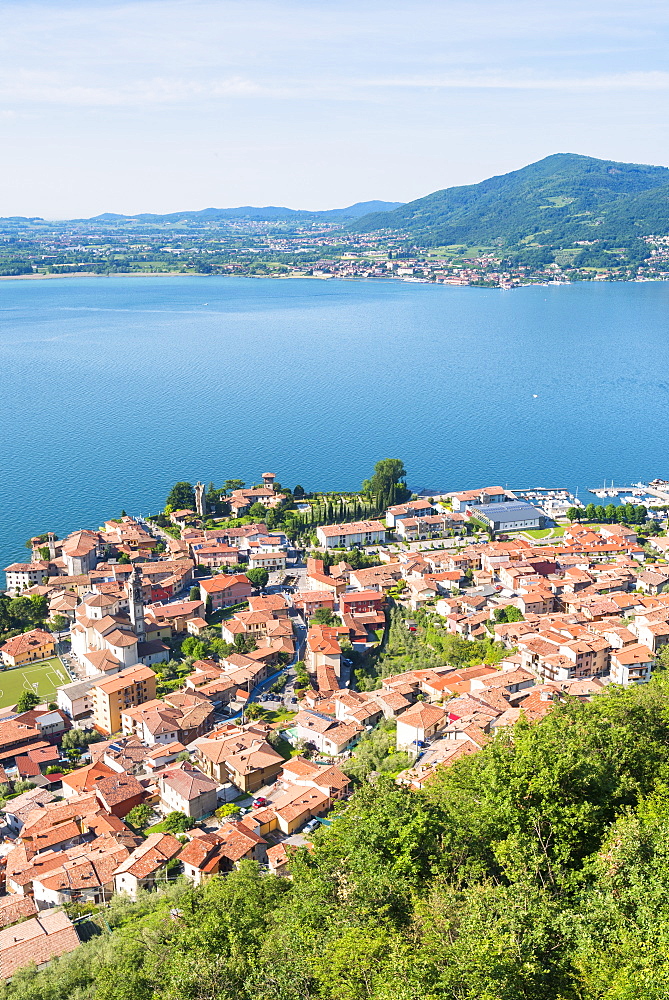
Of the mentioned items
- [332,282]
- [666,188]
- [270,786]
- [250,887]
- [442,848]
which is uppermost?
[666,188]

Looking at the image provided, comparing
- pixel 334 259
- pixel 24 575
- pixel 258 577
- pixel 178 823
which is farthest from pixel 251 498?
pixel 334 259

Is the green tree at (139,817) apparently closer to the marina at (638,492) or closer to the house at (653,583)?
the house at (653,583)

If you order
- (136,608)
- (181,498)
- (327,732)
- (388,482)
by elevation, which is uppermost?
(388,482)

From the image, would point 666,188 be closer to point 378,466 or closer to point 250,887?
point 378,466

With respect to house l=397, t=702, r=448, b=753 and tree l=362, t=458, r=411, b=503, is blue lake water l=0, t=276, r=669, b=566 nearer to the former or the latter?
tree l=362, t=458, r=411, b=503

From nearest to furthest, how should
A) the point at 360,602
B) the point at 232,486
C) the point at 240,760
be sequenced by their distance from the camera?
the point at 240,760, the point at 360,602, the point at 232,486

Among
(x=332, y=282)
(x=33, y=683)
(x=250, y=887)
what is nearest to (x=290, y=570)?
(x=33, y=683)

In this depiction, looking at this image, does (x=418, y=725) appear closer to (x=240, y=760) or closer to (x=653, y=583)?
(x=240, y=760)
